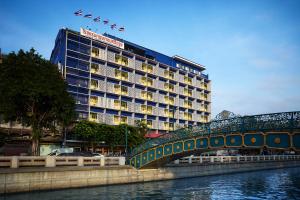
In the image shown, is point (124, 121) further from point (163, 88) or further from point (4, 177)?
point (4, 177)

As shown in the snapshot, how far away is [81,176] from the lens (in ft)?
83.9

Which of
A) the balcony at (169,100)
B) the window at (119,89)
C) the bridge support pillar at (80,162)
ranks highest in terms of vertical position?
the window at (119,89)

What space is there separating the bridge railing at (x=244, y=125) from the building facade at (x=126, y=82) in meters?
37.9

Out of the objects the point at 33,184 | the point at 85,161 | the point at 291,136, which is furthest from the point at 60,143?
the point at 291,136

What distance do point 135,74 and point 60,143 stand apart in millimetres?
26344

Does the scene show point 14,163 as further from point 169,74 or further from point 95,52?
point 169,74

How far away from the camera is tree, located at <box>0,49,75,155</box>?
30375 mm

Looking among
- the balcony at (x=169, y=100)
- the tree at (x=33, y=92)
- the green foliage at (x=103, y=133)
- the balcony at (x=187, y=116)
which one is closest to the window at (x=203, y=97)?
the balcony at (x=187, y=116)

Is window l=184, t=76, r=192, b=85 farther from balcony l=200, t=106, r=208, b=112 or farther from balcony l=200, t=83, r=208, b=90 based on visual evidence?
balcony l=200, t=106, r=208, b=112

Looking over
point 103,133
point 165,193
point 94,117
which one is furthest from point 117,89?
point 165,193

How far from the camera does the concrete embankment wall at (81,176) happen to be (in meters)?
21.8

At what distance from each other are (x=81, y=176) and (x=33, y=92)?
33.5ft

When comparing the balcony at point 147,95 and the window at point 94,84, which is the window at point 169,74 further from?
the window at point 94,84

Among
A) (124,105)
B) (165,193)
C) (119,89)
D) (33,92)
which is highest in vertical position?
(119,89)
